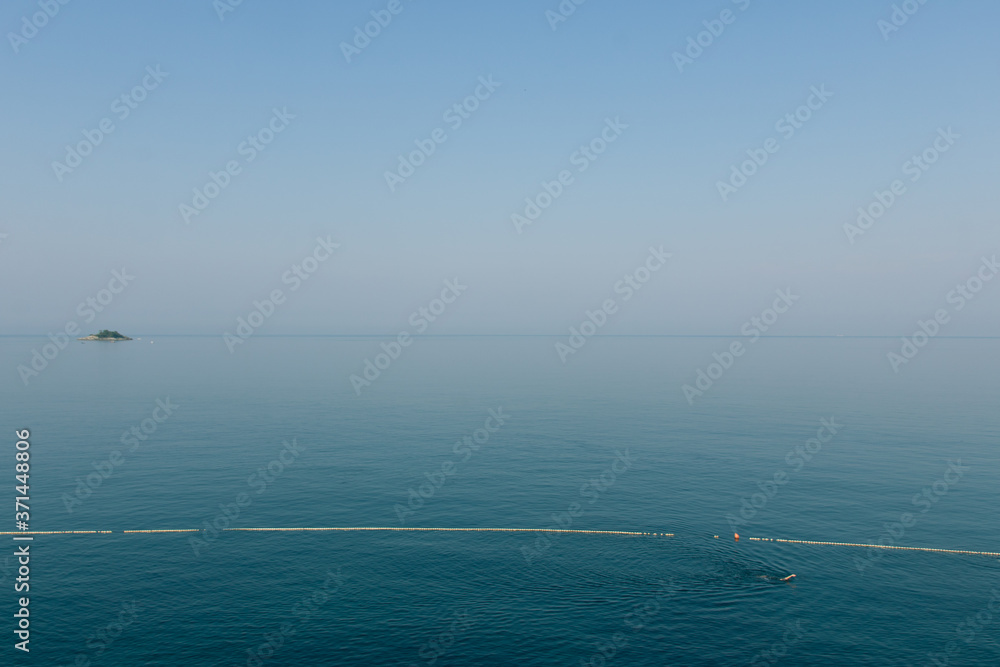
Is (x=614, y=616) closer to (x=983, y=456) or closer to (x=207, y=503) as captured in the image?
(x=207, y=503)

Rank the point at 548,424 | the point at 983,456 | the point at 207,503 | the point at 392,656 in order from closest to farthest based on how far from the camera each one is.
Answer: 1. the point at 392,656
2. the point at 207,503
3. the point at 983,456
4. the point at 548,424

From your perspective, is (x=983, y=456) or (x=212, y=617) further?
(x=983, y=456)

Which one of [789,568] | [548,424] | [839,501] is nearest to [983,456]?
[839,501]

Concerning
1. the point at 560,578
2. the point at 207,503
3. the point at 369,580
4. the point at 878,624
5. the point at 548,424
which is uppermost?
the point at 548,424

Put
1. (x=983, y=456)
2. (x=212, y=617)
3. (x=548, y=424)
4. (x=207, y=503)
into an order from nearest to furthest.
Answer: (x=212, y=617) < (x=207, y=503) < (x=983, y=456) < (x=548, y=424)

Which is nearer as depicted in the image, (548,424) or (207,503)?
(207,503)

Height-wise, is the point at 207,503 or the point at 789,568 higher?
the point at 207,503

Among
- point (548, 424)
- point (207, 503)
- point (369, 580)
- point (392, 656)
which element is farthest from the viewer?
point (548, 424)

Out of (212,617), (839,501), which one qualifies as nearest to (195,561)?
(212,617)

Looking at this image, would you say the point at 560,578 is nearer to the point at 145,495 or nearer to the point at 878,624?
the point at 878,624
